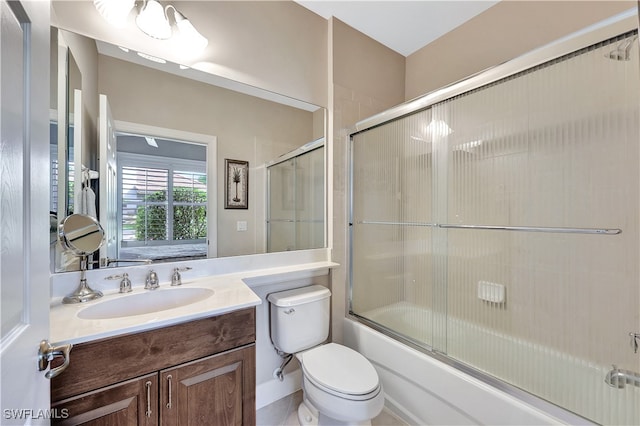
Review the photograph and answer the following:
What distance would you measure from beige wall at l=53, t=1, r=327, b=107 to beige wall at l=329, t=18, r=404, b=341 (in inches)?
4.2

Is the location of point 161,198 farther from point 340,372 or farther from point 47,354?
point 340,372

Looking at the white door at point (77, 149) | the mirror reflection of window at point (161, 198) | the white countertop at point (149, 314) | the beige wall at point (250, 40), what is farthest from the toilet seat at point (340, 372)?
the beige wall at point (250, 40)

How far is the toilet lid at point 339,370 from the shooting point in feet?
4.17

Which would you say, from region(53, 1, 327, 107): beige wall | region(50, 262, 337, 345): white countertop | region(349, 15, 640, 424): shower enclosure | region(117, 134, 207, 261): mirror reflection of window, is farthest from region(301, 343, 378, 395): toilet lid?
region(53, 1, 327, 107): beige wall

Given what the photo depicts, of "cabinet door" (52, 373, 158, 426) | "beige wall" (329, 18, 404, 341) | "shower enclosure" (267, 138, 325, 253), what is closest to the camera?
"cabinet door" (52, 373, 158, 426)

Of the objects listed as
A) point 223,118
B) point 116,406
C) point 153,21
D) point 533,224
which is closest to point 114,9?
point 153,21

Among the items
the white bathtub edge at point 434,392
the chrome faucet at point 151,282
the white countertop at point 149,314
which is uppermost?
the chrome faucet at point 151,282

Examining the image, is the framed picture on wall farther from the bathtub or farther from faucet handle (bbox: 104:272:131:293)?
the bathtub

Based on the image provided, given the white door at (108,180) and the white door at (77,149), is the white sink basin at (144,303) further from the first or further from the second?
the white door at (77,149)

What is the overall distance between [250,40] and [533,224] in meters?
1.87

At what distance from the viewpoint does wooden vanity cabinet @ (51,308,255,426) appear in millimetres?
866

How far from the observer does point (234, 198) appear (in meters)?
1.64

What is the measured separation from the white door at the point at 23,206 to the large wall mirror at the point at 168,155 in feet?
2.33

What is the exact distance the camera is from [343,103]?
202 cm
